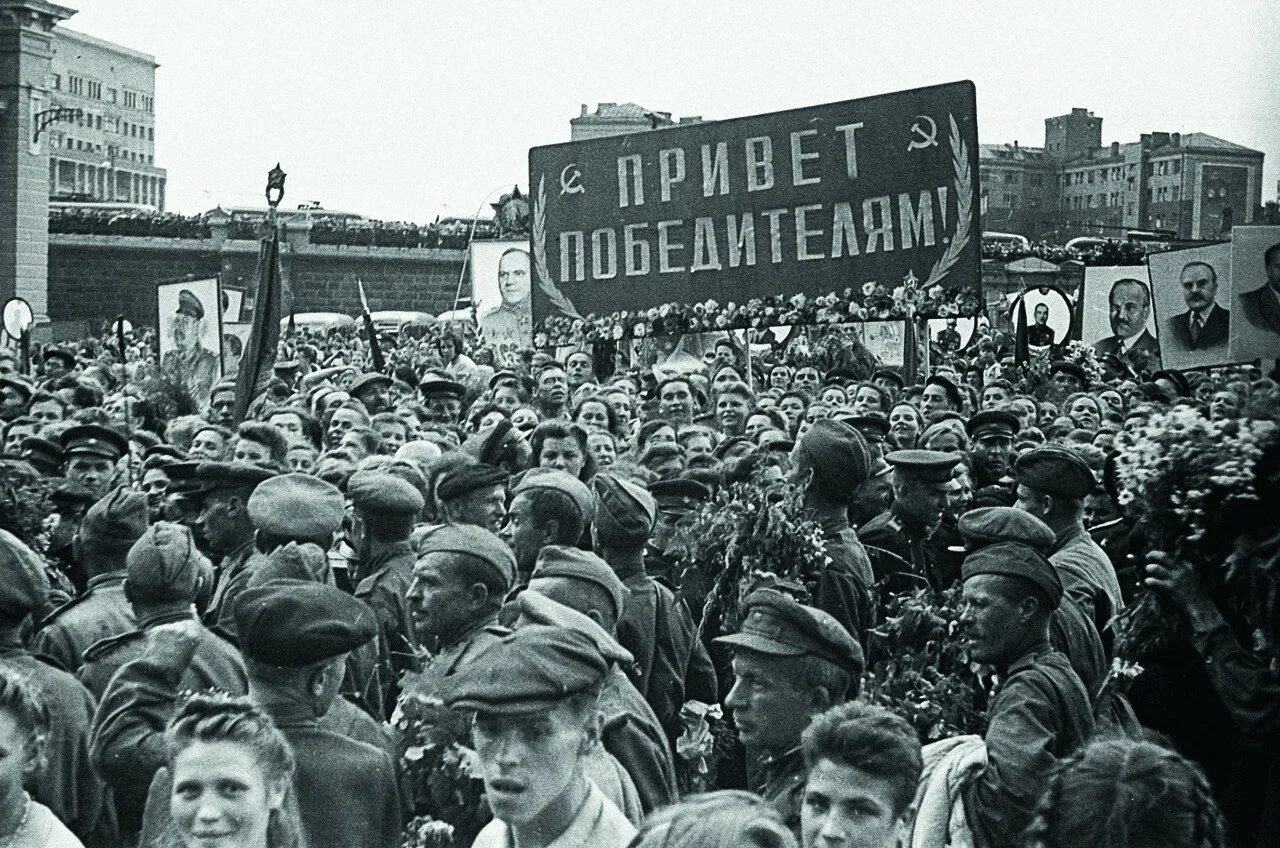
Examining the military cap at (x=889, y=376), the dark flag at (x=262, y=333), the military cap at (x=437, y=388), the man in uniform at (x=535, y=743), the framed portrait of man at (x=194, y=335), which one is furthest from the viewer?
the military cap at (x=889, y=376)

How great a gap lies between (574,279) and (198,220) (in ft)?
119

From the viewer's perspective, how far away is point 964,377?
1652 cm

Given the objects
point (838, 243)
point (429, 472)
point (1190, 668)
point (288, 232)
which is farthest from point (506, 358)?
point (288, 232)

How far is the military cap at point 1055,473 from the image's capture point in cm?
705

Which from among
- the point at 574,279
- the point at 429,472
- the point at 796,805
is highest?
the point at 574,279

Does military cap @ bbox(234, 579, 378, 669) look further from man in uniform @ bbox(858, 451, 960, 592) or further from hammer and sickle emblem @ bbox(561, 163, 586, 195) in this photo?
hammer and sickle emblem @ bbox(561, 163, 586, 195)

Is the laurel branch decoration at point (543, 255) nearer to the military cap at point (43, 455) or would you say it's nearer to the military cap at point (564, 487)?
the military cap at point (43, 455)

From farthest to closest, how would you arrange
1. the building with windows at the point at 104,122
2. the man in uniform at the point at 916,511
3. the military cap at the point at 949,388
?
the building with windows at the point at 104,122
the military cap at the point at 949,388
the man in uniform at the point at 916,511

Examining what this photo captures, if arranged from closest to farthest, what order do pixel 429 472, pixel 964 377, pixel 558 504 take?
1. pixel 558 504
2. pixel 429 472
3. pixel 964 377

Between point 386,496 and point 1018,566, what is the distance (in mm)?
2819

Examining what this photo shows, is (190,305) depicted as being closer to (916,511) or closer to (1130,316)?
(1130,316)

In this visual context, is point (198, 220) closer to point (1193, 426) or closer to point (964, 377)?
point (964, 377)

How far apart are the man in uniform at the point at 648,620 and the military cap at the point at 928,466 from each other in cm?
181

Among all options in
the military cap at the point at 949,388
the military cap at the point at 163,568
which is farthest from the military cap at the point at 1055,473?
the military cap at the point at 949,388
